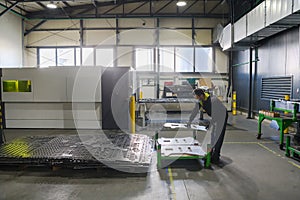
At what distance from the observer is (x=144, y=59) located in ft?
33.8

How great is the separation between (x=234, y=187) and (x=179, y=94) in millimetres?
6154

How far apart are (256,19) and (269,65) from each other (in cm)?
195

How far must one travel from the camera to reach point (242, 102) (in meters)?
9.23

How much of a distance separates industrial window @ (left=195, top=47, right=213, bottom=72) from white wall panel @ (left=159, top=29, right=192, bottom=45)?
0.70 metres

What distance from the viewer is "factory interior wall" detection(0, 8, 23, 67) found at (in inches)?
344

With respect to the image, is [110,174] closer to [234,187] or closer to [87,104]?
[234,187]

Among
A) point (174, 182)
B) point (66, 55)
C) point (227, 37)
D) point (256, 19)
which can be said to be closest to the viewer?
point (174, 182)

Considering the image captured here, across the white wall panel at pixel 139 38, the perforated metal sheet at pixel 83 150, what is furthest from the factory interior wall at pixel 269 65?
the perforated metal sheet at pixel 83 150

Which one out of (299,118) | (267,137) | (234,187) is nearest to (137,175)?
(234,187)

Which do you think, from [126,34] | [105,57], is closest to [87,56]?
[105,57]

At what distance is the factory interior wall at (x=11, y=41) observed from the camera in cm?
874

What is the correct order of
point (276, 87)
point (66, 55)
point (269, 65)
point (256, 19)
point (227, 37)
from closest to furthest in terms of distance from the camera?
point (256, 19) → point (276, 87) → point (269, 65) → point (227, 37) → point (66, 55)

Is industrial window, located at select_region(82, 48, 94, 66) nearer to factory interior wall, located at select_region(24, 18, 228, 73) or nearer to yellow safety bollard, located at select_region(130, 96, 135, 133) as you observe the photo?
factory interior wall, located at select_region(24, 18, 228, 73)

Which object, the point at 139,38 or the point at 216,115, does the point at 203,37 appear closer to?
the point at 139,38
